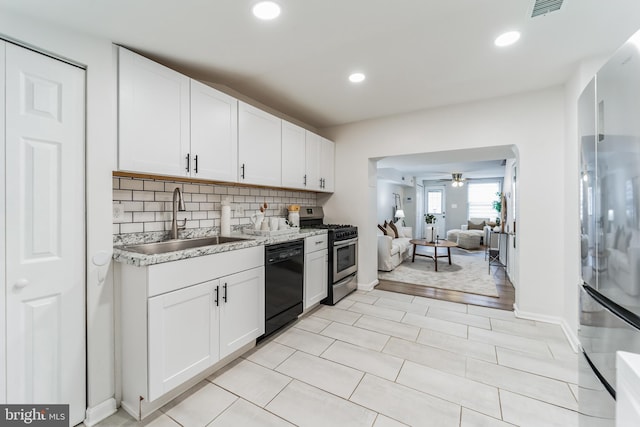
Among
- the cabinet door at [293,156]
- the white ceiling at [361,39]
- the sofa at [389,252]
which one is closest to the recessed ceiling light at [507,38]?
the white ceiling at [361,39]

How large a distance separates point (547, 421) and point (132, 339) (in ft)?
8.32

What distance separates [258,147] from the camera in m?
2.78

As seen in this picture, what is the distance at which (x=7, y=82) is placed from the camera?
138 centimetres

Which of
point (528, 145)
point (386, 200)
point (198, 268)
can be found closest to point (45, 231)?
point (198, 268)

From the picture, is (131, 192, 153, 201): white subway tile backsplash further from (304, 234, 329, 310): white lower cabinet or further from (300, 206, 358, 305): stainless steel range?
(300, 206, 358, 305): stainless steel range

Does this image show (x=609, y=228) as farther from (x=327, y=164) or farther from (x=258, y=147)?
(x=327, y=164)

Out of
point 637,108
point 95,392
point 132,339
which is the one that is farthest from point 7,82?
point 637,108

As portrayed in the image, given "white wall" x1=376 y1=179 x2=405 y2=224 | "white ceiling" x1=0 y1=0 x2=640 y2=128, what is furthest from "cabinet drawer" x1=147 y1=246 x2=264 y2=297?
"white wall" x1=376 y1=179 x2=405 y2=224

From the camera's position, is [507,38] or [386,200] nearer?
[507,38]

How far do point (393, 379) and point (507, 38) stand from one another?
2.63 m

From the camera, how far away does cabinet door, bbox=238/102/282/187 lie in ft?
8.50

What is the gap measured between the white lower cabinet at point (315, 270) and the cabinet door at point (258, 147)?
2.66 feet

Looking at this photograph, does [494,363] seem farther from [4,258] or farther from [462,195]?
[462,195]

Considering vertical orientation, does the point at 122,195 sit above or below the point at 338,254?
above
